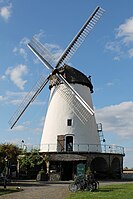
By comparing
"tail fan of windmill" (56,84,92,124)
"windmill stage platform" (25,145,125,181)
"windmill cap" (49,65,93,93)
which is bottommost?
"windmill stage platform" (25,145,125,181)

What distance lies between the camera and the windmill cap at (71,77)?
113 feet

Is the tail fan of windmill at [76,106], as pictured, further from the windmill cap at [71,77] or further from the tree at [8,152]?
the tree at [8,152]

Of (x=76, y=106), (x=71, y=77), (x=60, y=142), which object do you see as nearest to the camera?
(x=60, y=142)

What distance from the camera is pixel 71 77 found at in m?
34.7

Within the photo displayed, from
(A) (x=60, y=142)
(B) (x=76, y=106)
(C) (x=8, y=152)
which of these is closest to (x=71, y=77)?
(B) (x=76, y=106)

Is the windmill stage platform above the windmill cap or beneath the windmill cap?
beneath

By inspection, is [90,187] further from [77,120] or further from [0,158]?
[77,120]

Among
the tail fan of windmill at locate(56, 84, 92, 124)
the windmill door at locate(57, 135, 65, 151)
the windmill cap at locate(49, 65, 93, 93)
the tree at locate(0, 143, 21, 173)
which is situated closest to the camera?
Result: the tree at locate(0, 143, 21, 173)

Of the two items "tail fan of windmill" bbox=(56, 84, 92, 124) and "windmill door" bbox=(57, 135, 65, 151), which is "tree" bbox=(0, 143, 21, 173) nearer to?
"windmill door" bbox=(57, 135, 65, 151)

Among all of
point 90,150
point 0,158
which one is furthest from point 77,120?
point 0,158

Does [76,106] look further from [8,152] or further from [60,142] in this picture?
[8,152]

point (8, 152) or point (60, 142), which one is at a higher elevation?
point (60, 142)

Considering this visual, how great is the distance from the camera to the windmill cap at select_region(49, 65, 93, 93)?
113 ft

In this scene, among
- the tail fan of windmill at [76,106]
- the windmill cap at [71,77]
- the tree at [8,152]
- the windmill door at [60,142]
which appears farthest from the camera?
the windmill cap at [71,77]
